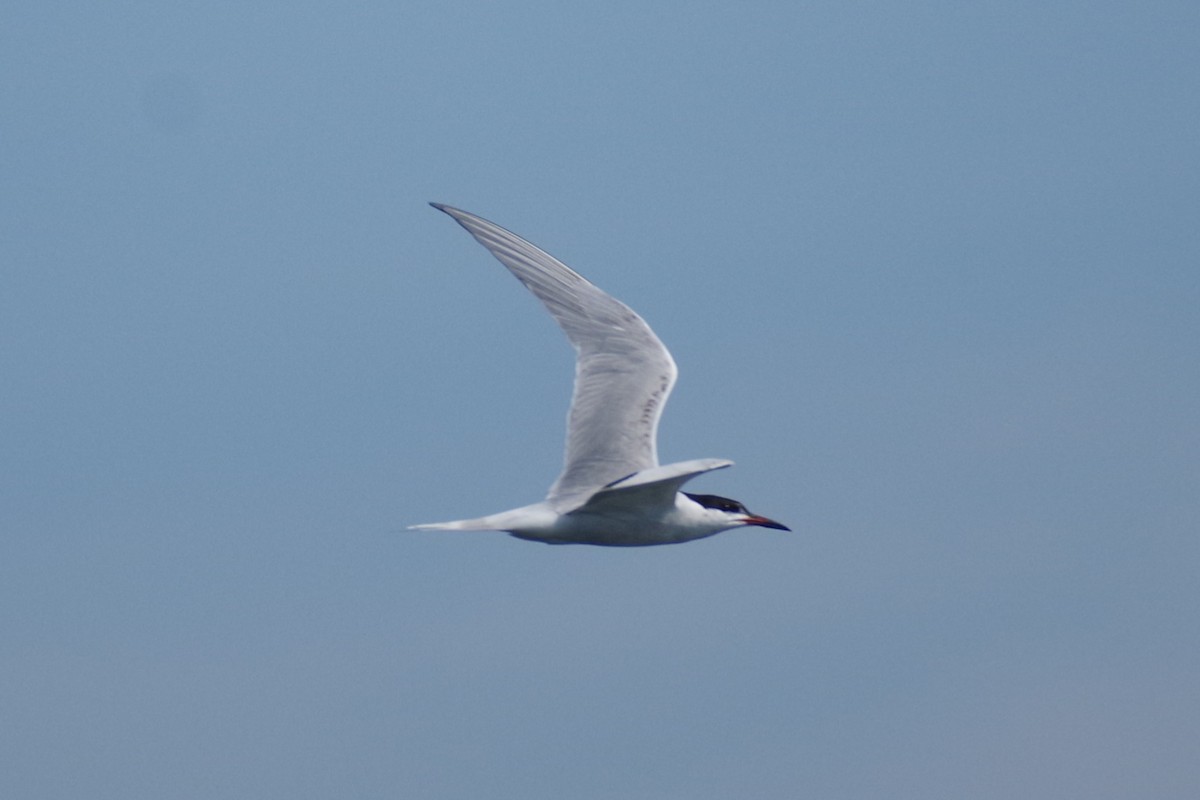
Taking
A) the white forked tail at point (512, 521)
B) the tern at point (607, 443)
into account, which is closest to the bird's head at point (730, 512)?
the tern at point (607, 443)

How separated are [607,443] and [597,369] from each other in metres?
1.18

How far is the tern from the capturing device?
536 inches

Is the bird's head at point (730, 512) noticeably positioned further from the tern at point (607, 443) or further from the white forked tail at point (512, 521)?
the white forked tail at point (512, 521)

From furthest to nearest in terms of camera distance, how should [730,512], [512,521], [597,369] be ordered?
[597,369]
[730,512]
[512,521]

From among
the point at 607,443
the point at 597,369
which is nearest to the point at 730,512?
the point at 607,443

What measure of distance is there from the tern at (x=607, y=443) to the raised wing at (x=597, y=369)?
10mm

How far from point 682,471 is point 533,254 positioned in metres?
5.11

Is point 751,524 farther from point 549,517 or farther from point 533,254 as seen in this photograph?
point 533,254

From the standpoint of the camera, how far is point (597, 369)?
15914 millimetres

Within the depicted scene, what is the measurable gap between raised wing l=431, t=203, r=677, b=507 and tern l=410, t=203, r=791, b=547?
0.03 ft

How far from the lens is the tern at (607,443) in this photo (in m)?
13.6

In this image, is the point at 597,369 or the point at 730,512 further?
the point at 597,369

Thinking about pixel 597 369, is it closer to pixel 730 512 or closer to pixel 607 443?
pixel 607 443

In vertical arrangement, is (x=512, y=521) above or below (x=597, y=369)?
below
